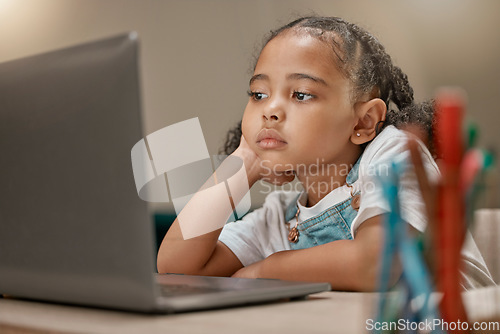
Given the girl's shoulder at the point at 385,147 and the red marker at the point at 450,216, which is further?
the girl's shoulder at the point at 385,147

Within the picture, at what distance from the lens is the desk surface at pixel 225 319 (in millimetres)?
394

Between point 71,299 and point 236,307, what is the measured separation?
0.14 m

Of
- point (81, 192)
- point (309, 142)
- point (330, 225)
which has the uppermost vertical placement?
point (81, 192)

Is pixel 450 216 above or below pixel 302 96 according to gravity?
above

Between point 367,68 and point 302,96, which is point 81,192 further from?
point 367,68

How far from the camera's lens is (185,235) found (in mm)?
1012

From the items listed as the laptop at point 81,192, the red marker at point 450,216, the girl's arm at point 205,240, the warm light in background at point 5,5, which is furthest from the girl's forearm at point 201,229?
the warm light in background at point 5,5

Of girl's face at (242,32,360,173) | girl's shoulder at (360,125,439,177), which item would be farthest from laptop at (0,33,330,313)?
girl's face at (242,32,360,173)

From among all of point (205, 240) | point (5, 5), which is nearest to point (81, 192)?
point (205, 240)

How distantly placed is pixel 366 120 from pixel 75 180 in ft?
2.31

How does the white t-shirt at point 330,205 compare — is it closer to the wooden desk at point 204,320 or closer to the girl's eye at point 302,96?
the girl's eye at point 302,96

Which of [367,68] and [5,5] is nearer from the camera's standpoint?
[367,68]

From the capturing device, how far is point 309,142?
1011 millimetres

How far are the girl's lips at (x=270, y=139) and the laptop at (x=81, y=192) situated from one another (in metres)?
0.49
